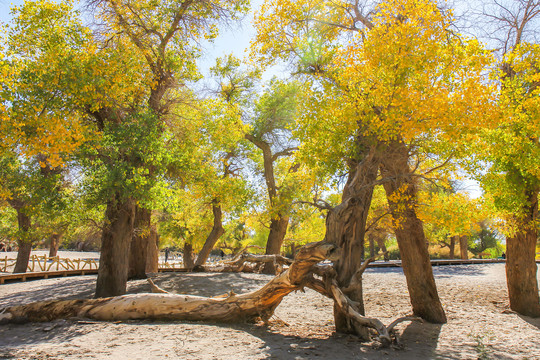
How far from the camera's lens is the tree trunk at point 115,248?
9180 millimetres

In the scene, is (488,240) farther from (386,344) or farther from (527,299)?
(386,344)

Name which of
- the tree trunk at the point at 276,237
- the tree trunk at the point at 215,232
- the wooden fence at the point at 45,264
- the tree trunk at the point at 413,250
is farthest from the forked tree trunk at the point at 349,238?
the wooden fence at the point at 45,264

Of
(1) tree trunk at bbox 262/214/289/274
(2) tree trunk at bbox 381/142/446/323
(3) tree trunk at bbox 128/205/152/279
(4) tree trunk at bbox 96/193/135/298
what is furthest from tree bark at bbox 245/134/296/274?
(2) tree trunk at bbox 381/142/446/323

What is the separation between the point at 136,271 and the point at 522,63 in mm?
14207

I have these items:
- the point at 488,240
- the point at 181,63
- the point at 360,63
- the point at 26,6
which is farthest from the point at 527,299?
the point at 488,240

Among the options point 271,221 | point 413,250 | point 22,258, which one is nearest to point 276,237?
point 271,221

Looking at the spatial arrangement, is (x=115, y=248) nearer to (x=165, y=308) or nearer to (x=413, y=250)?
(x=165, y=308)

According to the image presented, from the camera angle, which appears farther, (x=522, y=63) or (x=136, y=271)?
(x=136, y=271)

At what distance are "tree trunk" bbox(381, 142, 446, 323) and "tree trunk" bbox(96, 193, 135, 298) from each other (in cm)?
673

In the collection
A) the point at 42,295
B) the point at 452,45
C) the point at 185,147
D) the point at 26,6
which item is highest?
the point at 26,6

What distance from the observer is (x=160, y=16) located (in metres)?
10.5

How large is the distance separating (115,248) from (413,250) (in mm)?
7533

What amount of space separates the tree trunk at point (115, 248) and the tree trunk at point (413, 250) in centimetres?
673

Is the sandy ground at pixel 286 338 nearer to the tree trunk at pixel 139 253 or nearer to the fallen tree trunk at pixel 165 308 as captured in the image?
the fallen tree trunk at pixel 165 308
